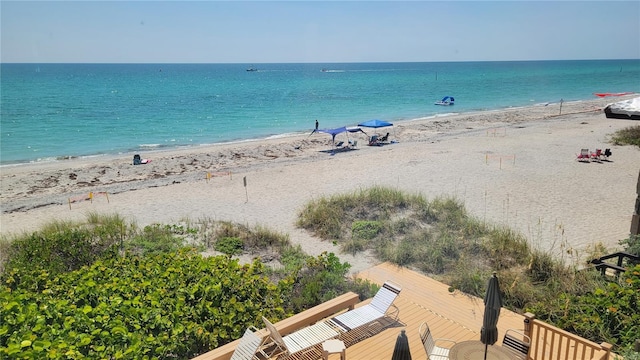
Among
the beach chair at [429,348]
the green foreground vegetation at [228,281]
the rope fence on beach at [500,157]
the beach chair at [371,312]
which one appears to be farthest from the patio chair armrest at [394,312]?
the rope fence on beach at [500,157]

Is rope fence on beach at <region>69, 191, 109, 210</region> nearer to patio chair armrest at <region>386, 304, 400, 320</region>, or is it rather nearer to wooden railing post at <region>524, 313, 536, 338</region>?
patio chair armrest at <region>386, 304, 400, 320</region>

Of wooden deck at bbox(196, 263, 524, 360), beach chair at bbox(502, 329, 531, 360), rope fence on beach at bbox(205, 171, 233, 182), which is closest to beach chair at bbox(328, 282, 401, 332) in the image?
wooden deck at bbox(196, 263, 524, 360)

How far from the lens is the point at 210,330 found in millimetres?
5465

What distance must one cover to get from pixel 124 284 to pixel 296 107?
150 feet

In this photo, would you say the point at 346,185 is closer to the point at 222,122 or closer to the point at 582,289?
the point at 582,289

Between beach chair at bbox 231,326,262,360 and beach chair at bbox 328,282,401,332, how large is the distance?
1.35 m

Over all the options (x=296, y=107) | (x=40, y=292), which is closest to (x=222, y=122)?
(x=296, y=107)

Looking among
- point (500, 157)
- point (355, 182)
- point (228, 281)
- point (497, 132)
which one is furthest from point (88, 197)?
point (497, 132)

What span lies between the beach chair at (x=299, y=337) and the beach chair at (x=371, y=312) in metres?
0.20

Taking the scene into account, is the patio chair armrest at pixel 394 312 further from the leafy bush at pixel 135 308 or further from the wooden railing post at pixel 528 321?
the wooden railing post at pixel 528 321

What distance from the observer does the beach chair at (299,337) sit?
5.02 metres

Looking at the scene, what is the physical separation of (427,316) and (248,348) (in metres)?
2.85

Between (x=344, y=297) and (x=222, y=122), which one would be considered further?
(x=222, y=122)

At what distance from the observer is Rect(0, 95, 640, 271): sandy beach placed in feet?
39.6
